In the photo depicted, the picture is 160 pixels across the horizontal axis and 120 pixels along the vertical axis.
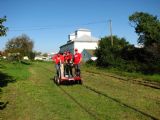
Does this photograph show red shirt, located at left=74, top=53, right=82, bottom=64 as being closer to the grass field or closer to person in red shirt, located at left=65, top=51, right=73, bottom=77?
person in red shirt, located at left=65, top=51, right=73, bottom=77

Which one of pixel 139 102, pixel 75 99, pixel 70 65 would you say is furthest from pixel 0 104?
pixel 70 65

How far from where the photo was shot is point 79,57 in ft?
66.1

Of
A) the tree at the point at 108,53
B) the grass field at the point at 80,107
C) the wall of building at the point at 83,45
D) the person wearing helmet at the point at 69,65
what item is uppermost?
the wall of building at the point at 83,45

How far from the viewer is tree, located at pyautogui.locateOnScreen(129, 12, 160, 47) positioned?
126 ft

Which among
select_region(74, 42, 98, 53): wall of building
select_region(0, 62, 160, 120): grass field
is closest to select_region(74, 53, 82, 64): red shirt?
select_region(0, 62, 160, 120): grass field

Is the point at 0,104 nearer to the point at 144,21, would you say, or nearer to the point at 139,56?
the point at 139,56

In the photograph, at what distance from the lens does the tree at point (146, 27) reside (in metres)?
38.5

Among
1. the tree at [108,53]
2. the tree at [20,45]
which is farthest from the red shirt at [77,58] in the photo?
the tree at [20,45]

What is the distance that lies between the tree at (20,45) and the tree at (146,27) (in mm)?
41126

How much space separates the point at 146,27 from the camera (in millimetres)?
43969

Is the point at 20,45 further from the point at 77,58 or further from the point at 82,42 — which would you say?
the point at 77,58

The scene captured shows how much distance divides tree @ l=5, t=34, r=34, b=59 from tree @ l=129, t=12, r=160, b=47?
41126 millimetres

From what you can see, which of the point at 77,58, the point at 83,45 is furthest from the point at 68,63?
the point at 83,45

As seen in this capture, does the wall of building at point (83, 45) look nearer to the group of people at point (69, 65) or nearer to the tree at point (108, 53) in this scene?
the tree at point (108, 53)
